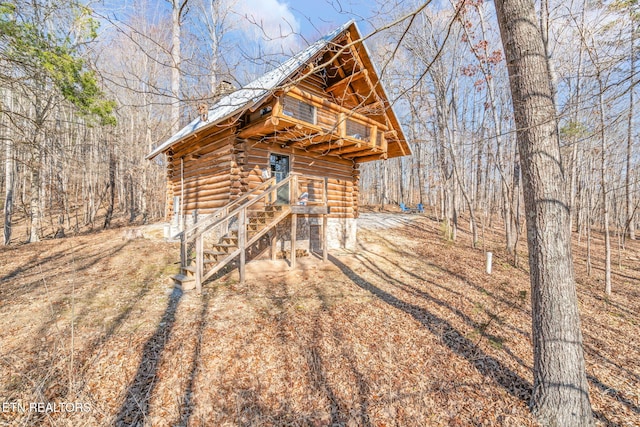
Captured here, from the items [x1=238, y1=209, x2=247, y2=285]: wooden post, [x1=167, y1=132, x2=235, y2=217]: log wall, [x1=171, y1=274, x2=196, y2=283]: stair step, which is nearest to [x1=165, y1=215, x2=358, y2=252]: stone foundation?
[x1=167, y1=132, x2=235, y2=217]: log wall

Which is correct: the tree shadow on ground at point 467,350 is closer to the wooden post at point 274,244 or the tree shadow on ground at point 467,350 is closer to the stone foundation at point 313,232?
the wooden post at point 274,244

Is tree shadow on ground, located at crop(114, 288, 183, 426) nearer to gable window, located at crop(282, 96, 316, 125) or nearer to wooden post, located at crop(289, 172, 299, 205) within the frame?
wooden post, located at crop(289, 172, 299, 205)

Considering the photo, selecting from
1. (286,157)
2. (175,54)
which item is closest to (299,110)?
(286,157)

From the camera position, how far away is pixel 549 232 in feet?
11.2

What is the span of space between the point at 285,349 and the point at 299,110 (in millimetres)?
7156

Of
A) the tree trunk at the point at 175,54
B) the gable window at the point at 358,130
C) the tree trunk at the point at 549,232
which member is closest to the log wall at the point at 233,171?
the tree trunk at the point at 175,54

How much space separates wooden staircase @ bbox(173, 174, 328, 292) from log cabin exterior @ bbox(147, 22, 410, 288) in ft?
0.12

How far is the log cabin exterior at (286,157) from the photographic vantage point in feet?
26.6

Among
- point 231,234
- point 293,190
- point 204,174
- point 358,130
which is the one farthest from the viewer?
point 358,130

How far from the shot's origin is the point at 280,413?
3.44 metres

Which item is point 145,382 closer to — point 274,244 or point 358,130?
point 274,244

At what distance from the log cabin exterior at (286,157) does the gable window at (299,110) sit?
32 mm

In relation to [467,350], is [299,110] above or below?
above

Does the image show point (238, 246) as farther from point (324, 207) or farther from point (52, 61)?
point (52, 61)
